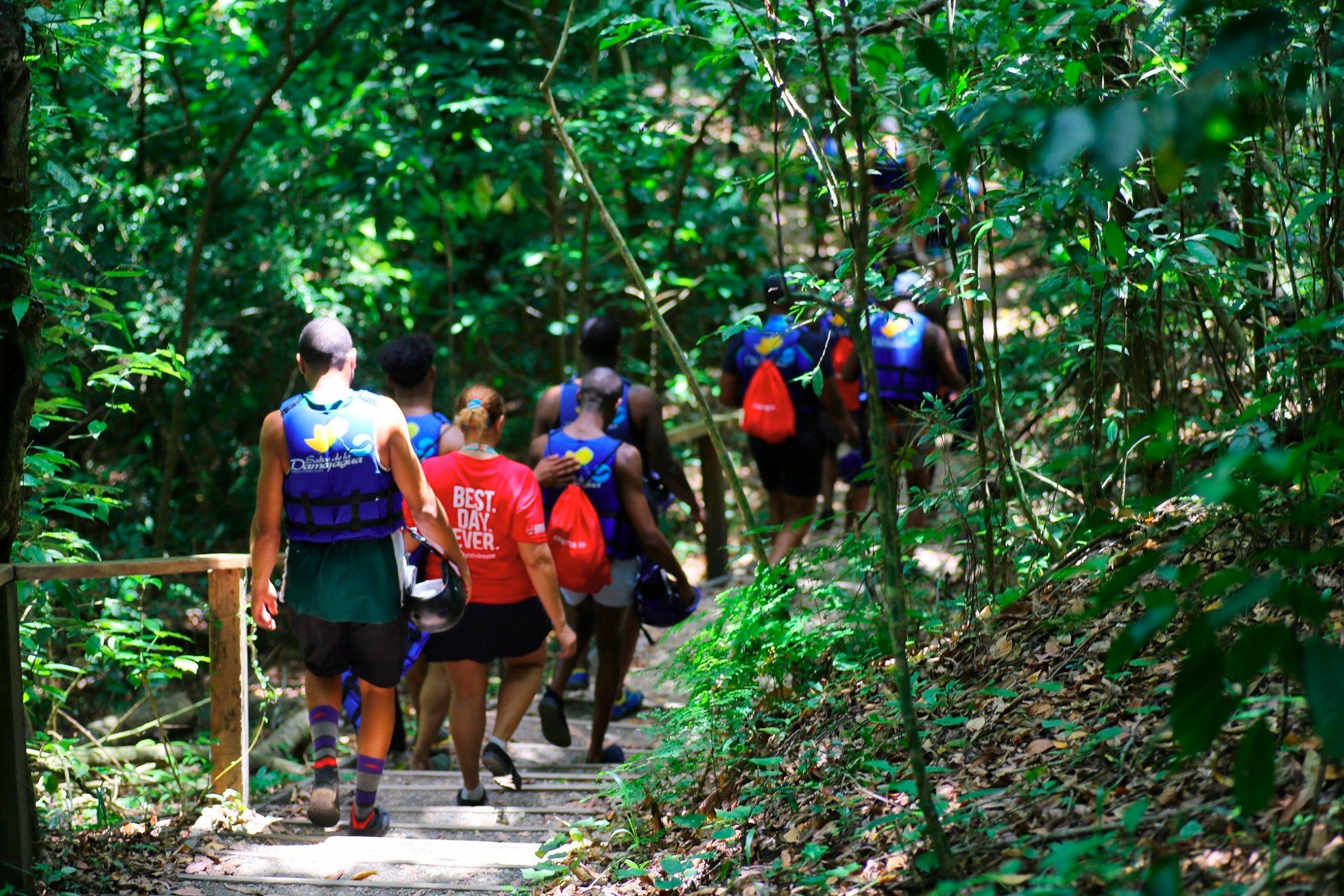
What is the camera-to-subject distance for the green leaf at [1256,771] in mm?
1959

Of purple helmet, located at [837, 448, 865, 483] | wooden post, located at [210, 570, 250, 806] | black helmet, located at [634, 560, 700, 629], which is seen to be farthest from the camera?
purple helmet, located at [837, 448, 865, 483]

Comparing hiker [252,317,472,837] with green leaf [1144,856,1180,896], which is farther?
hiker [252,317,472,837]

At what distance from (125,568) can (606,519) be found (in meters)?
2.09

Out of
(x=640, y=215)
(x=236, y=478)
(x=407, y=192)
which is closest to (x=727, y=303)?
(x=640, y=215)

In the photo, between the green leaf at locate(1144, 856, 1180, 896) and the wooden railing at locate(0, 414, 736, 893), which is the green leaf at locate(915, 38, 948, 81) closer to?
the green leaf at locate(1144, 856, 1180, 896)

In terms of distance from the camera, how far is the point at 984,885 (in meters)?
2.53

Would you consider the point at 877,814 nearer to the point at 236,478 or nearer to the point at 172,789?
the point at 172,789

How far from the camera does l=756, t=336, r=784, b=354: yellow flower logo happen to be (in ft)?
23.3

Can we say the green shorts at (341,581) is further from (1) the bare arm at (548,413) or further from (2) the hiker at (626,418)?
(1) the bare arm at (548,413)

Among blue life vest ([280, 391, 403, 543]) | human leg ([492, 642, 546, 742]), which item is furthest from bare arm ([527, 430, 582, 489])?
blue life vest ([280, 391, 403, 543])

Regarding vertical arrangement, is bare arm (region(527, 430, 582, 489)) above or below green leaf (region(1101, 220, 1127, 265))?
below

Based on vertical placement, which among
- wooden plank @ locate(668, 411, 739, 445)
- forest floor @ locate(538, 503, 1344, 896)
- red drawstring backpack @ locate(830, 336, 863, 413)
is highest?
red drawstring backpack @ locate(830, 336, 863, 413)

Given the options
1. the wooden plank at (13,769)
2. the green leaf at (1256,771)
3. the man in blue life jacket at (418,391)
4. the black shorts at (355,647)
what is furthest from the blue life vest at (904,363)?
the green leaf at (1256,771)

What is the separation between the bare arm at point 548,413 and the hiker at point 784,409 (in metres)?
1.46
